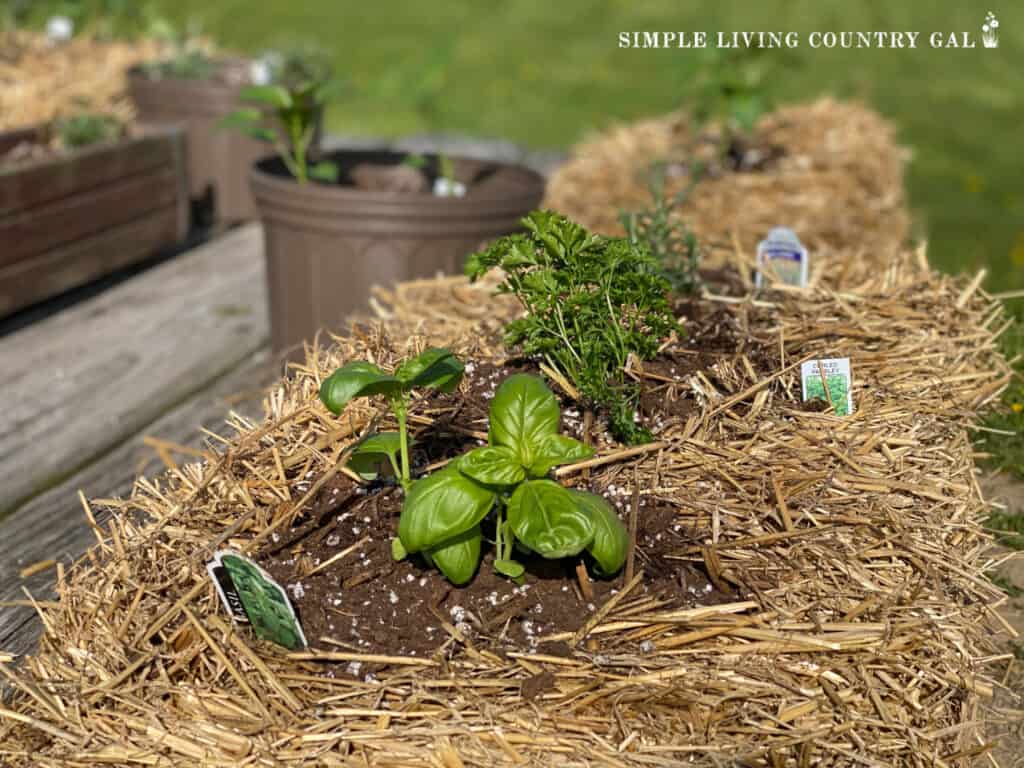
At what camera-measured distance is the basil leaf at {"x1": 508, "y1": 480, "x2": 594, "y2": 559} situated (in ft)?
5.31

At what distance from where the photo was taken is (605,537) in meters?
1.69

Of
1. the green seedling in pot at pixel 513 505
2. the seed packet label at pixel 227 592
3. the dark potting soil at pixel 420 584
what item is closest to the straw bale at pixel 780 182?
the dark potting soil at pixel 420 584

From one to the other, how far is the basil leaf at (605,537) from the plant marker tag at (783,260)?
4.69 feet

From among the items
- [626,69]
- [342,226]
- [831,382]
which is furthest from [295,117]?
[626,69]

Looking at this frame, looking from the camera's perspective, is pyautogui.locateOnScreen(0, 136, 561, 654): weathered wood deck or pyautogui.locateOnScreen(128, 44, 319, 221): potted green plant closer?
pyautogui.locateOnScreen(0, 136, 561, 654): weathered wood deck

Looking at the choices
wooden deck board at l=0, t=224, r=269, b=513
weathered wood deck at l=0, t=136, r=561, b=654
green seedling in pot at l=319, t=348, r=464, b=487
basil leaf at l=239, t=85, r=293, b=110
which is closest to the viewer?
green seedling in pot at l=319, t=348, r=464, b=487

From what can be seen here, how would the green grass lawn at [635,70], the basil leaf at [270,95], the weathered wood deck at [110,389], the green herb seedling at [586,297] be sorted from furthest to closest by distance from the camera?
1. the green grass lawn at [635,70]
2. the basil leaf at [270,95]
3. the weathered wood deck at [110,389]
4. the green herb seedling at [586,297]

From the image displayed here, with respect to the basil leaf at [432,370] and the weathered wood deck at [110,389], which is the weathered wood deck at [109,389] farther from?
the basil leaf at [432,370]

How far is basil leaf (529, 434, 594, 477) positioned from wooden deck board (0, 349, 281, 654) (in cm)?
82

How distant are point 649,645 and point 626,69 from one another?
9.20 m

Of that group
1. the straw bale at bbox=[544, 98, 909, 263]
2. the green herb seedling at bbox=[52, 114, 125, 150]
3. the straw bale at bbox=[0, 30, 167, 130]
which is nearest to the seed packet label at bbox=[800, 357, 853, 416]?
the straw bale at bbox=[544, 98, 909, 263]

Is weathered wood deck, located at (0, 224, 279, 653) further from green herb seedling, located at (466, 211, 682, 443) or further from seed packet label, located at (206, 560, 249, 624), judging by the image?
green herb seedling, located at (466, 211, 682, 443)

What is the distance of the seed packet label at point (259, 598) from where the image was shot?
164cm

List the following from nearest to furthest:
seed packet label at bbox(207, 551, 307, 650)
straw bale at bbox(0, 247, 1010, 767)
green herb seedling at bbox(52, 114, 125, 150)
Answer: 1. straw bale at bbox(0, 247, 1010, 767)
2. seed packet label at bbox(207, 551, 307, 650)
3. green herb seedling at bbox(52, 114, 125, 150)
